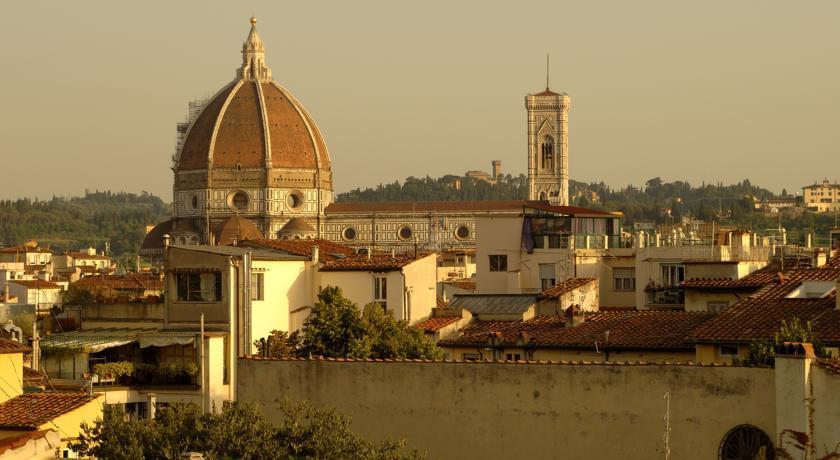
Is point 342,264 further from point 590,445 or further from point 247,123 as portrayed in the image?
point 247,123

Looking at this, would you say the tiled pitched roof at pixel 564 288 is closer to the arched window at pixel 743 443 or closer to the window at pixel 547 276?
the window at pixel 547 276

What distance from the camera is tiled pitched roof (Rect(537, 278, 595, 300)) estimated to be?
103ft

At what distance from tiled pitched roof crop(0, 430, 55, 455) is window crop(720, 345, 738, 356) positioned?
8.01m

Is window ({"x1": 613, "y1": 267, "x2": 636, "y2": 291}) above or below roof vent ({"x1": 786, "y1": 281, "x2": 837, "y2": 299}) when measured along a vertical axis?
above

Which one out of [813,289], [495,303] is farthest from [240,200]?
[813,289]

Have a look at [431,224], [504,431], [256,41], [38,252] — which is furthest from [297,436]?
[256,41]

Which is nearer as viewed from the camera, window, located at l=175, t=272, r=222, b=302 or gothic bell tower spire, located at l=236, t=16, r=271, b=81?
window, located at l=175, t=272, r=222, b=302

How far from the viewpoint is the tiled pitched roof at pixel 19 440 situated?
17203 mm

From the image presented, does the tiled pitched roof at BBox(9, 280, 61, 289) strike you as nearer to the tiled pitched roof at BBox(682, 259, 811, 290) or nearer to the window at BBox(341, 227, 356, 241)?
the tiled pitched roof at BBox(682, 259, 811, 290)

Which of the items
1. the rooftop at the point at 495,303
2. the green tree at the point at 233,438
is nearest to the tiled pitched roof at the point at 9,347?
the green tree at the point at 233,438

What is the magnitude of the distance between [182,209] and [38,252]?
19.1 metres

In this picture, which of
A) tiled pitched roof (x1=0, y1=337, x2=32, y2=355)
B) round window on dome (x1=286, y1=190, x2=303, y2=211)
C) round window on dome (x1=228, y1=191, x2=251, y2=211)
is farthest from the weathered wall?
round window on dome (x1=286, y1=190, x2=303, y2=211)

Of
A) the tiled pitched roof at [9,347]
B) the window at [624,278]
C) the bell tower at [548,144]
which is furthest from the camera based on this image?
the bell tower at [548,144]

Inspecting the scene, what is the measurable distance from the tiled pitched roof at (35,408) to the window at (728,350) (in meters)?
7.32
